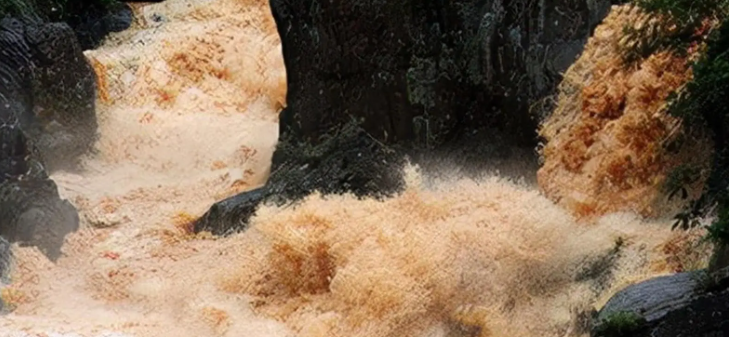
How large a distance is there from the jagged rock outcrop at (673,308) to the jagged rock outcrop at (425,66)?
4300 mm

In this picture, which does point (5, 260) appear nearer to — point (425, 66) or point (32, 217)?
point (32, 217)

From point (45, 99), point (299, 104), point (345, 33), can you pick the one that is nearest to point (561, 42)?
point (345, 33)

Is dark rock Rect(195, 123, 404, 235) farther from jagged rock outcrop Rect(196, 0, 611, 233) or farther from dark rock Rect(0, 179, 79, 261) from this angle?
dark rock Rect(0, 179, 79, 261)

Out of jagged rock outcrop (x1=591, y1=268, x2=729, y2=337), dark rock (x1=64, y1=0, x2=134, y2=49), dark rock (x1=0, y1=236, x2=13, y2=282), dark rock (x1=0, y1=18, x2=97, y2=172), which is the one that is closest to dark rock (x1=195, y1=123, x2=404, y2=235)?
dark rock (x1=0, y1=236, x2=13, y2=282)

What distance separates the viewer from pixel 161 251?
36.9 ft

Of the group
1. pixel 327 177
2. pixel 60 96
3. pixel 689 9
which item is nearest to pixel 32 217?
pixel 327 177

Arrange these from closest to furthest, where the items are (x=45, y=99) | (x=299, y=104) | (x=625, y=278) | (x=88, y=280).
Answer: (x=625, y=278) < (x=88, y=280) < (x=299, y=104) < (x=45, y=99)

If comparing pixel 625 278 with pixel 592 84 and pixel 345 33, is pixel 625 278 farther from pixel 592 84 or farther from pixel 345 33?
pixel 345 33

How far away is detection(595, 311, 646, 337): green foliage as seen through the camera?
6.02 meters

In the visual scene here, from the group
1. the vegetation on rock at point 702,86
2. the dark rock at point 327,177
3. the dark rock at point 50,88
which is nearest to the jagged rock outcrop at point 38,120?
the dark rock at point 50,88

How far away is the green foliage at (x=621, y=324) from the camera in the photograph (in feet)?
19.7

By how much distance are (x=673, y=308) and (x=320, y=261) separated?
12.9 ft

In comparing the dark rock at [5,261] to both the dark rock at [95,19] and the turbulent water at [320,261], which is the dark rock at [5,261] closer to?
the turbulent water at [320,261]

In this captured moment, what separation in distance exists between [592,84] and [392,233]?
7.61 feet
